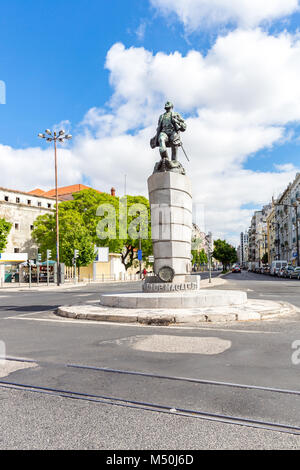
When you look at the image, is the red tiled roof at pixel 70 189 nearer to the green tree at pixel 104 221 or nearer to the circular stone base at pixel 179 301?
the green tree at pixel 104 221

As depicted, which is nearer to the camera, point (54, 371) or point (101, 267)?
point (54, 371)

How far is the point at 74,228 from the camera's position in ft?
146

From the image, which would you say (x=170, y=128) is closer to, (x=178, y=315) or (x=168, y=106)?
(x=168, y=106)

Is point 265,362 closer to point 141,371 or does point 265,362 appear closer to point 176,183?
point 141,371

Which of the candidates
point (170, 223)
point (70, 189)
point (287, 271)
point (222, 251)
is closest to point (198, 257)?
point (222, 251)

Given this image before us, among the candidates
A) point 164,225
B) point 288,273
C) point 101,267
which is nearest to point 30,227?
point 101,267

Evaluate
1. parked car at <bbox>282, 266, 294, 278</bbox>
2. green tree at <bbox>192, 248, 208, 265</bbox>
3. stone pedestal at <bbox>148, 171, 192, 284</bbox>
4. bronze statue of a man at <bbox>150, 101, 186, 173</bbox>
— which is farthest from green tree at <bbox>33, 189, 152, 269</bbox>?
green tree at <bbox>192, 248, 208, 265</bbox>

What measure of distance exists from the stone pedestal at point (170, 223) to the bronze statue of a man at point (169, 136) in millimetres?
621

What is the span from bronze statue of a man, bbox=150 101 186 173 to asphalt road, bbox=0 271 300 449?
313 inches

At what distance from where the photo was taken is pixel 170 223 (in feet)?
43.5

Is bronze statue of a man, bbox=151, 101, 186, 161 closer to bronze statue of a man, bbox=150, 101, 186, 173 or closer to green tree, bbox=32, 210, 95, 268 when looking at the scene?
bronze statue of a man, bbox=150, 101, 186, 173

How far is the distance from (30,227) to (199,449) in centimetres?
6731

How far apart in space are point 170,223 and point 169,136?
3.73 metres
